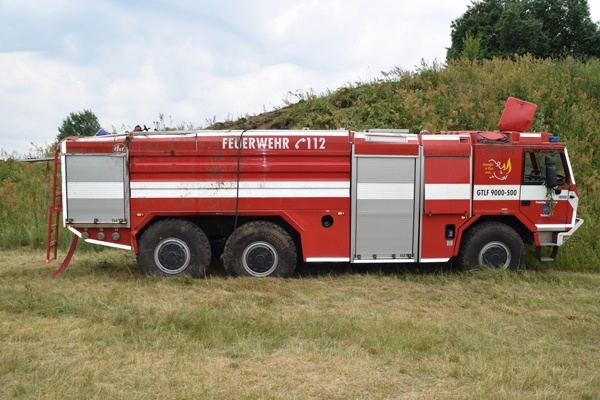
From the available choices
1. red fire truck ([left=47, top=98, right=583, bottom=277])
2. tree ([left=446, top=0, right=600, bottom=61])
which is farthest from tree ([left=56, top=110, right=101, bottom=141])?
red fire truck ([left=47, top=98, right=583, bottom=277])

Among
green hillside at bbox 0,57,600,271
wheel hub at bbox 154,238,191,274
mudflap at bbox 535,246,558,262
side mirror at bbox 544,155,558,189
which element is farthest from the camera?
green hillside at bbox 0,57,600,271

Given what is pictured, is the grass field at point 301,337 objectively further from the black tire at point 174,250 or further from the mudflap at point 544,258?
the mudflap at point 544,258

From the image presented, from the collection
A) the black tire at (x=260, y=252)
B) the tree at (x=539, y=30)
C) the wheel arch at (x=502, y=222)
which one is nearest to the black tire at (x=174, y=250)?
the black tire at (x=260, y=252)

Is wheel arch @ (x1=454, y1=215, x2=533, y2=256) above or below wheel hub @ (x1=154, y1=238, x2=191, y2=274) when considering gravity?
above

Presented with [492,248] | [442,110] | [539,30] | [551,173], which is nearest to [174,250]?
[492,248]

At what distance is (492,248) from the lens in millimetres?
9477

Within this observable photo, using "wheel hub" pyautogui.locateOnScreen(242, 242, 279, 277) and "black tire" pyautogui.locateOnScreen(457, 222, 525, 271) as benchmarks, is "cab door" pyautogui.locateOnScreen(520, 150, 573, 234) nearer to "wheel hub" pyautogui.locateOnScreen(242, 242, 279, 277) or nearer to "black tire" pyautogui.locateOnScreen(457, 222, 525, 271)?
"black tire" pyautogui.locateOnScreen(457, 222, 525, 271)

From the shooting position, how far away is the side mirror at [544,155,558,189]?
9.24 m

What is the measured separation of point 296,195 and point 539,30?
80.2 ft

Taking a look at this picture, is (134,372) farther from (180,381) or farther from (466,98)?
(466,98)

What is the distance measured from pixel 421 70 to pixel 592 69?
4943mm

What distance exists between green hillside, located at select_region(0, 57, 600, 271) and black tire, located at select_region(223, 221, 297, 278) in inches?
243

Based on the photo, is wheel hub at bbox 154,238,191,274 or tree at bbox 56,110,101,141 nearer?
wheel hub at bbox 154,238,191,274

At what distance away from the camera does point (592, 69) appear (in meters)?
17.3
